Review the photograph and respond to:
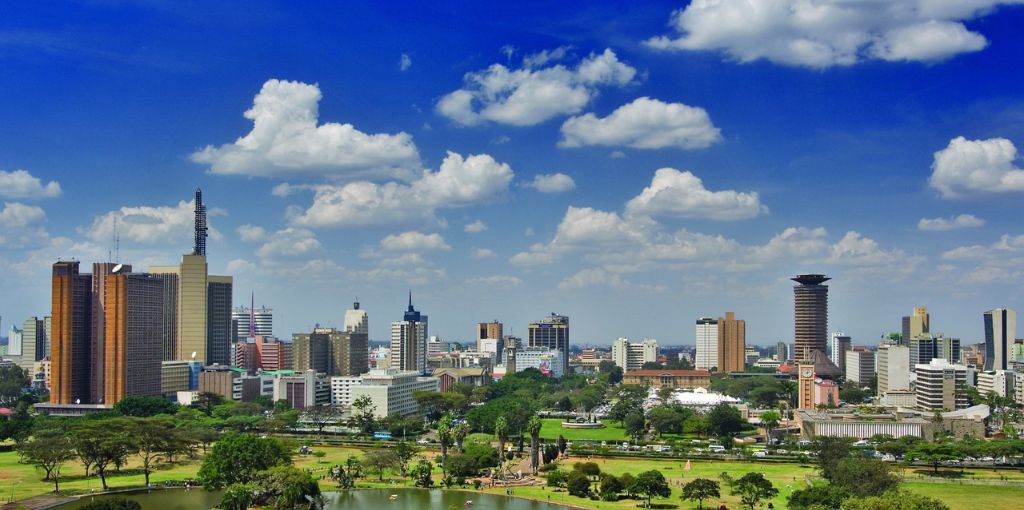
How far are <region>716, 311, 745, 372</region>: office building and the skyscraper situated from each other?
28.1 m

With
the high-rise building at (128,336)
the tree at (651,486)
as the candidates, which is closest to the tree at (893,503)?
the tree at (651,486)

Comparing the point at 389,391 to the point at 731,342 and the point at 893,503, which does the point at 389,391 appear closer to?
the point at 893,503

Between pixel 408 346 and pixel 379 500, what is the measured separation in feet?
336

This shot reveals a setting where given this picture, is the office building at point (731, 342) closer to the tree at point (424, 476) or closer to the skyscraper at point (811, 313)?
the skyscraper at point (811, 313)

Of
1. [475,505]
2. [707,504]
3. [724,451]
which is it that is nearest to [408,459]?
[475,505]

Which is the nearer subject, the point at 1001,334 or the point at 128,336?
the point at 128,336

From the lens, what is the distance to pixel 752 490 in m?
50.0

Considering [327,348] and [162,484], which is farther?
[327,348]

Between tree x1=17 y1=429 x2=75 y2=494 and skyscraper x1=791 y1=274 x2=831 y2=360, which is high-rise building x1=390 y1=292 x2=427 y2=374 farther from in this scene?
tree x1=17 y1=429 x2=75 y2=494

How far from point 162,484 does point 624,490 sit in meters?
27.9

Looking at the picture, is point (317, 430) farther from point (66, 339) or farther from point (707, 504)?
point (707, 504)

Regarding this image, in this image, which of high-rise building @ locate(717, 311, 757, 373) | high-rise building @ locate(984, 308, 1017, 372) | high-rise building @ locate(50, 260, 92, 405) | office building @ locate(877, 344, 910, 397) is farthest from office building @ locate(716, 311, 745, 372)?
high-rise building @ locate(50, 260, 92, 405)

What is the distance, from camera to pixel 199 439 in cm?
7300

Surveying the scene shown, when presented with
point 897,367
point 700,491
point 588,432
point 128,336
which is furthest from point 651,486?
point 897,367
